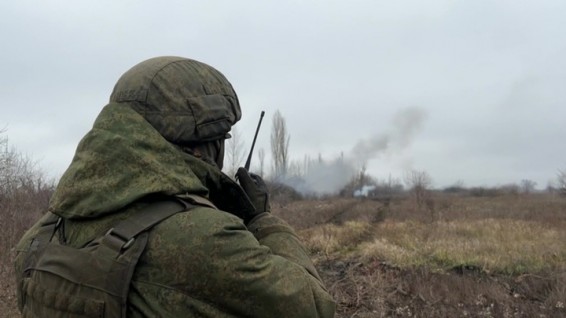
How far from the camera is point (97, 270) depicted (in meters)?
1.17

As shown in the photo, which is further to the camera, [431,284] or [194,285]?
[431,284]

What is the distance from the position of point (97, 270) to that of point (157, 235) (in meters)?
0.16

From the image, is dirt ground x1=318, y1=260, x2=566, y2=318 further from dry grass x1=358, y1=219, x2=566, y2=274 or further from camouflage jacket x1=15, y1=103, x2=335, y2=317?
camouflage jacket x1=15, y1=103, x2=335, y2=317

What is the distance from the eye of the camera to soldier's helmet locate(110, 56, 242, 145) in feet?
4.51

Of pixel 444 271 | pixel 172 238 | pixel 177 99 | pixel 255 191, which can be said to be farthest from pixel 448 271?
pixel 172 238

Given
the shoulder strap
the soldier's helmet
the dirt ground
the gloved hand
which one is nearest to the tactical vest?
the shoulder strap

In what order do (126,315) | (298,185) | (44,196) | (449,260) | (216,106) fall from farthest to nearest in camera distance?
(298,185) < (44,196) < (449,260) < (216,106) < (126,315)

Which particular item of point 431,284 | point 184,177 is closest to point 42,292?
point 184,177

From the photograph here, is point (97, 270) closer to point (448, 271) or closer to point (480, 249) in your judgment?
point (448, 271)

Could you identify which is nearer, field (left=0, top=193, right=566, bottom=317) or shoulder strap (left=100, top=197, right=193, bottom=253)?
shoulder strap (left=100, top=197, right=193, bottom=253)

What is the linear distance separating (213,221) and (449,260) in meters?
11.4

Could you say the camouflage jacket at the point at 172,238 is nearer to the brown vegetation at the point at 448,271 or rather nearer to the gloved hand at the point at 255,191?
the gloved hand at the point at 255,191

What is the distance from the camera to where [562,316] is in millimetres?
6594

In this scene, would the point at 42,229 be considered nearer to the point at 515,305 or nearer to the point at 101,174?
the point at 101,174
